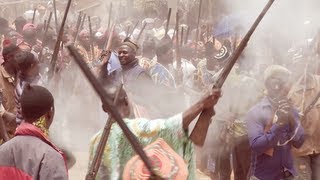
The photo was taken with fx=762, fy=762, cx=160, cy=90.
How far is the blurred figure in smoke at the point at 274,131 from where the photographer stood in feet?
19.2

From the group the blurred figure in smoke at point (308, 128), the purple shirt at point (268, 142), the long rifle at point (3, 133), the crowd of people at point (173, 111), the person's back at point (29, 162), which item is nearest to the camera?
the person's back at point (29, 162)

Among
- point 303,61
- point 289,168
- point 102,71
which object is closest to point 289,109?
point 289,168

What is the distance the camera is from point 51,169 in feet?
12.4

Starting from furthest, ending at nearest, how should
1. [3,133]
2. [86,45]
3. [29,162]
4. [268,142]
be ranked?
1. [86,45]
2. [268,142]
3. [3,133]
4. [29,162]

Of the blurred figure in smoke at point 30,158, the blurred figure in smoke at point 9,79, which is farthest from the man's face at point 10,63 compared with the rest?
the blurred figure in smoke at point 30,158

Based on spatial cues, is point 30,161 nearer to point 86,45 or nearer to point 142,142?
point 142,142

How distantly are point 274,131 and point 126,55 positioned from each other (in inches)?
79.7

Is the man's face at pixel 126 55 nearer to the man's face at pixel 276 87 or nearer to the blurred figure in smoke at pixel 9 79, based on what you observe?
the blurred figure in smoke at pixel 9 79

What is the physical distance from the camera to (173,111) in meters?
7.79

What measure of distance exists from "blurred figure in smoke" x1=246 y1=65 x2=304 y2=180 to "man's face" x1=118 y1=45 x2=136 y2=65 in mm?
1659

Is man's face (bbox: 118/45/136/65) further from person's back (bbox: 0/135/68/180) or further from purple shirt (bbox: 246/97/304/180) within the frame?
person's back (bbox: 0/135/68/180)

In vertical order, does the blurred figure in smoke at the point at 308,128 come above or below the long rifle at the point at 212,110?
below

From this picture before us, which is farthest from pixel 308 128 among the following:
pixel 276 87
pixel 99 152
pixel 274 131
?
pixel 99 152

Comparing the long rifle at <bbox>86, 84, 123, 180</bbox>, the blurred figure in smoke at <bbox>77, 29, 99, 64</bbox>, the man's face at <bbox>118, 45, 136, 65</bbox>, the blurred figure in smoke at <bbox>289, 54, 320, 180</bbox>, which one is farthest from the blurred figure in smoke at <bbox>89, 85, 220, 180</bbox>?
the blurred figure in smoke at <bbox>77, 29, 99, 64</bbox>
